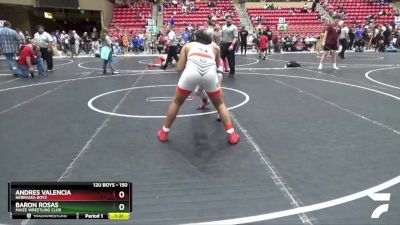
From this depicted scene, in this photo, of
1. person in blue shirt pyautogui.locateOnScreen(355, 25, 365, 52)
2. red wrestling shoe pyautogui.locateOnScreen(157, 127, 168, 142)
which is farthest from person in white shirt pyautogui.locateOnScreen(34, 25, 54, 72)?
person in blue shirt pyautogui.locateOnScreen(355, 25, 365, 52)

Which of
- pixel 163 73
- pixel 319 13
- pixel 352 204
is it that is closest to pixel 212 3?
pixel 319 13

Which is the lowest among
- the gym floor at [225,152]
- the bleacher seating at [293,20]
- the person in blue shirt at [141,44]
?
the gym floor at [225,152]

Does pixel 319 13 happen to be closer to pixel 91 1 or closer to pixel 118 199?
pixel 91 1

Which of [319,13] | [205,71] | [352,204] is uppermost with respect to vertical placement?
[319,13]

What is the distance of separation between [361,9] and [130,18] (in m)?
18.9

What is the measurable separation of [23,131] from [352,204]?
4.46 metres

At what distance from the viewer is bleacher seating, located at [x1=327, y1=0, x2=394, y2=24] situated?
30.1m

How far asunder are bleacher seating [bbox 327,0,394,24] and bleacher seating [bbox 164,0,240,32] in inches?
331

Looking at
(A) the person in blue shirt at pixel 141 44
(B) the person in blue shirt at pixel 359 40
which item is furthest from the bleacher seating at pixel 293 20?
(A) the person in blue shirt at pixel 141 44

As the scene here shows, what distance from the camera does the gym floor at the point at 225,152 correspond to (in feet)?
10.4

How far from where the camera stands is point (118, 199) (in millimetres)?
2807

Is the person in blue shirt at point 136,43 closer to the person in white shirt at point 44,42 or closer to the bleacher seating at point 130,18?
the bleacher seating at point 130,18
